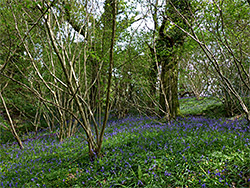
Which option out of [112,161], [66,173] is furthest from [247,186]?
[66,173]

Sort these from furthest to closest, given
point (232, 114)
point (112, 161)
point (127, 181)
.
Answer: point (232, 114) → point (112, 161) → point (127, 181)

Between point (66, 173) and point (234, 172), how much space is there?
362cm

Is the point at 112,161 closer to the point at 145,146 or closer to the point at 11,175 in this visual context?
the point at 145,146

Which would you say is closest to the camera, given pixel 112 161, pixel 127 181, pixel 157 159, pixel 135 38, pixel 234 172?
pixel 234 172

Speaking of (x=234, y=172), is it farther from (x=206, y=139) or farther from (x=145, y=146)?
(x=145, y=146)

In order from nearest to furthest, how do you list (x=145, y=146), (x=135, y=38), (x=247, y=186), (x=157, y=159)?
(x=247, y=186)
(x=157, y=159)
(x=145, y=146)
(x=135, y=38)

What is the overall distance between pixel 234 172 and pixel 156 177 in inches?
58.9

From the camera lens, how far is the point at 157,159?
416 centimetres

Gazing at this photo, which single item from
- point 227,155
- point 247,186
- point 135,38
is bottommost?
point 247,186

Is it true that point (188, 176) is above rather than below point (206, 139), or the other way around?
below

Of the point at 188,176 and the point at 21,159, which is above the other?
the point at 21,159

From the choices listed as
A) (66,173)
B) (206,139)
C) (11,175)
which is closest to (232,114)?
(206,139)

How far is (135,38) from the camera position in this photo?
10039 millimetres

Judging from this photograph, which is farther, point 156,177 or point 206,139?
point 206,139
